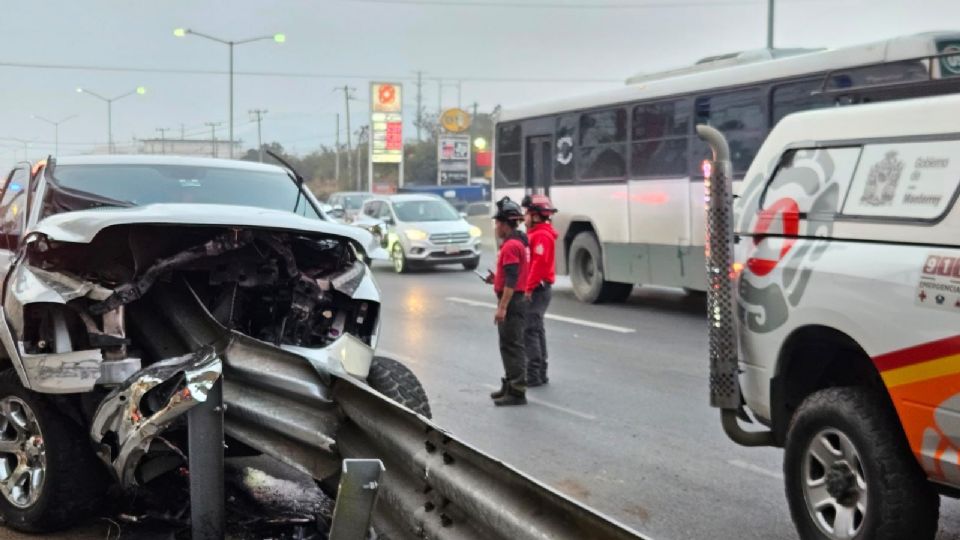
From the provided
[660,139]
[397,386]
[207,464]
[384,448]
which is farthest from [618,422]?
[660,139]

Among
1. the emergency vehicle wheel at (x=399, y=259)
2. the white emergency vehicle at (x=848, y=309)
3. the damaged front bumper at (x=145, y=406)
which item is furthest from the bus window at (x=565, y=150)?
the damaged front bumper at (x=145, y=406)

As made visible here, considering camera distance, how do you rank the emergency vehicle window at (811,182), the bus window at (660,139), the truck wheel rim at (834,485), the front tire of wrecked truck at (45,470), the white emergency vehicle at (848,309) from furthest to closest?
1. the bus window at (660,139)
2. the front tire of wrecked truck at (45,470)
3. the emergency vehicle window at (811,182)
4. the truck wheel rim at (834,485)
5. the white emergency vehicle at (848,309)

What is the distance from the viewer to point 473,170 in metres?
91.3

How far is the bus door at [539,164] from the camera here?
16.6 metres

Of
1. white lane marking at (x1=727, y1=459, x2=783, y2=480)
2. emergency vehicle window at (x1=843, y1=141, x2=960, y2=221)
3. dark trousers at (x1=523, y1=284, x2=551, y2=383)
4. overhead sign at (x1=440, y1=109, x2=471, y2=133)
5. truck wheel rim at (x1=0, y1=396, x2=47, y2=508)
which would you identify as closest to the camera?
emergency vehicle window at (x1=843, y1=141, x2=960, y2=221)

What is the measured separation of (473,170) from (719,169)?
284 feet

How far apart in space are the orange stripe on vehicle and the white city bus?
6.51 metres

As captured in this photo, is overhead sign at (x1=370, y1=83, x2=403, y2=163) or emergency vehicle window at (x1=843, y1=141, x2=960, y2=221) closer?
emergency vehicle window at (x1=843, y1=141, x2=960, y2=221)

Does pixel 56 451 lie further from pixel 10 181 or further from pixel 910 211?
pixel 910 211

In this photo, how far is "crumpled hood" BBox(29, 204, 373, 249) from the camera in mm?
4766

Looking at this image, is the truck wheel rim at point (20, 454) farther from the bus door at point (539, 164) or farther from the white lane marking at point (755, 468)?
the bus door at point (539, 164)

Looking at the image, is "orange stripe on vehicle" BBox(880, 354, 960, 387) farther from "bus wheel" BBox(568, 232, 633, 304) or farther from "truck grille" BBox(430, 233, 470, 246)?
"truck grille" BBox(430, 233, 470, 246)

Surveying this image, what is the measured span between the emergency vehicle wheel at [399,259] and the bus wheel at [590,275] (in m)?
6.64

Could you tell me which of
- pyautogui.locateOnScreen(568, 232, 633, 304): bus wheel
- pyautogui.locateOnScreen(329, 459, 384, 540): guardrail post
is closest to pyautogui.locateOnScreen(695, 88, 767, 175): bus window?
pyautogui.locateOnScreen(568, 232, 633, 304): bus wheel
